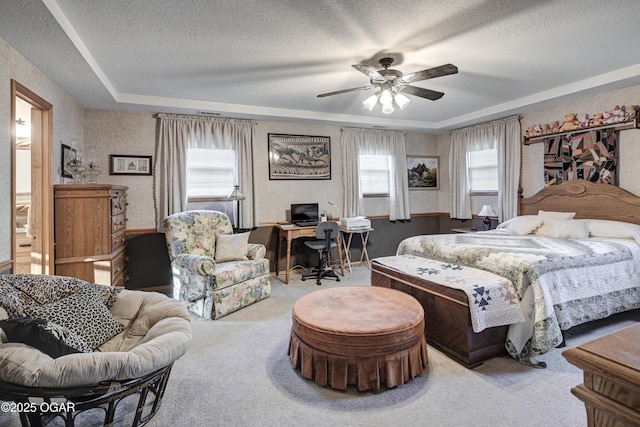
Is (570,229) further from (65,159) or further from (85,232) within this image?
(65,159)

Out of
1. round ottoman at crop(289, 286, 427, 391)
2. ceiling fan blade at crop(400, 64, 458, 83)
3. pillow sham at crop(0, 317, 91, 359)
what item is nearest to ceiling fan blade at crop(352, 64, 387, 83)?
ceiling fan blade at crop(400, 64, 458, 83)

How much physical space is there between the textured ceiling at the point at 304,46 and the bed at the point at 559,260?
1.46 meters

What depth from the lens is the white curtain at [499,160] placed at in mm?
4992

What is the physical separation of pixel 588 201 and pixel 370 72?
3.27 m

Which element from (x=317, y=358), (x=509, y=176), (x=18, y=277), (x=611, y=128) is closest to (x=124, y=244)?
(x=18, y=277)

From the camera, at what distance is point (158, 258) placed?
4590 mm

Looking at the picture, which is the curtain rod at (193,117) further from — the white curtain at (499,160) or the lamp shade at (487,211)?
the lamp shade at (487,211)

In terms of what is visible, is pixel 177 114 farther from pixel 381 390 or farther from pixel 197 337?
pixel 381 390

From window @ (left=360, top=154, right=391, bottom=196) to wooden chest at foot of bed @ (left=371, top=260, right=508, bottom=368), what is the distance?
3.12 metres

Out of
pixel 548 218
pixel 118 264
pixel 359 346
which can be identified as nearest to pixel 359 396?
pixel 359 346

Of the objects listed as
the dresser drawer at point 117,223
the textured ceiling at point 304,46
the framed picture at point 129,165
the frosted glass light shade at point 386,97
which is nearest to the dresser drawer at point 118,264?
the dresser drawer at point 117,223

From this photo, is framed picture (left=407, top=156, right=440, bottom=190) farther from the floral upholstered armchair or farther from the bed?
the floral upholstered armchair

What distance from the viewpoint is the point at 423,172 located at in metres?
6.38

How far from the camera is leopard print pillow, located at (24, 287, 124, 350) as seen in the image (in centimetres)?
183
